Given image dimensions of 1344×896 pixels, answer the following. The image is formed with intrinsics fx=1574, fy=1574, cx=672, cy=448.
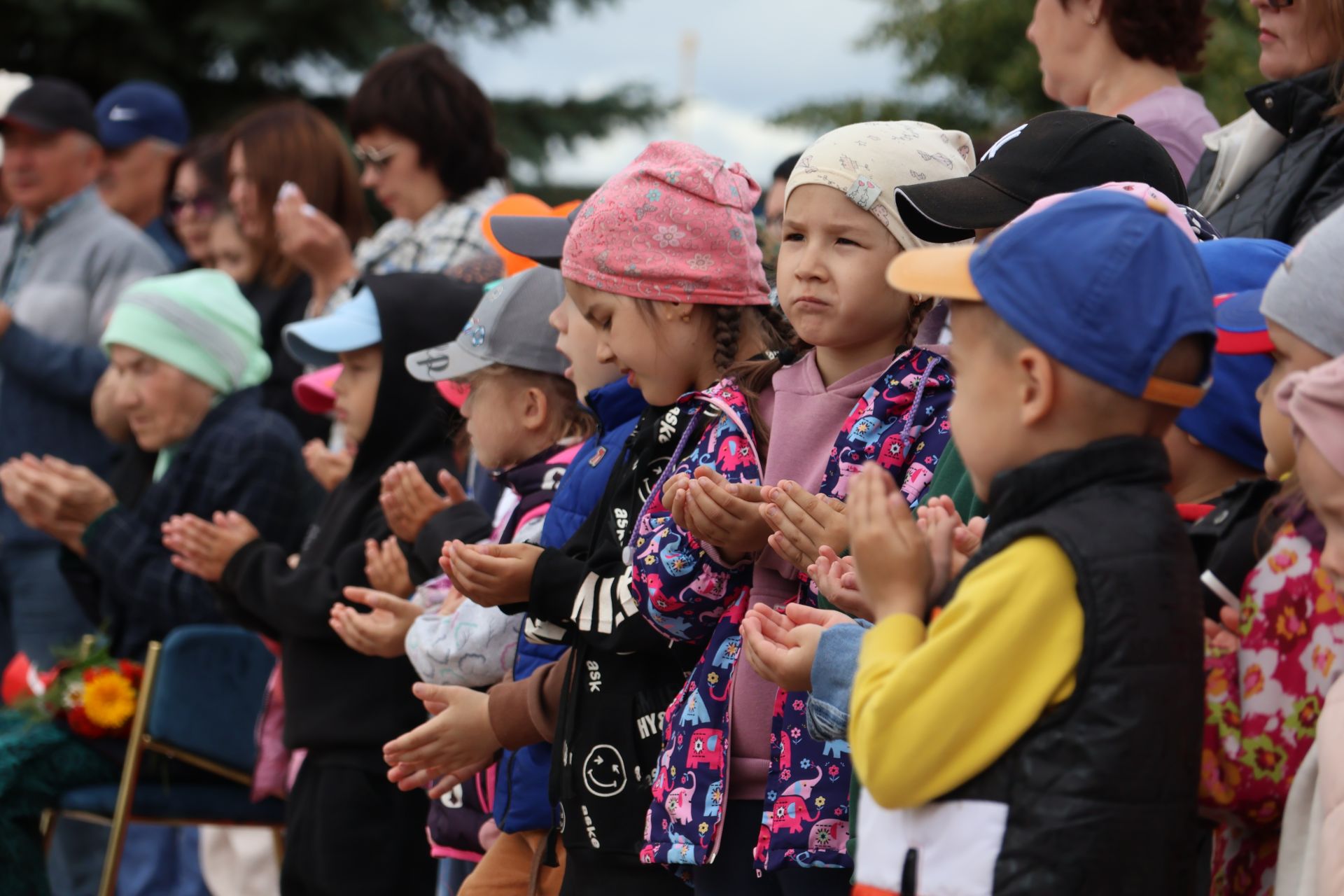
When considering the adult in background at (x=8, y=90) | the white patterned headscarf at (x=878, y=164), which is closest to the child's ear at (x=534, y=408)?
the white patterned headscarf at (x=878, y=164)

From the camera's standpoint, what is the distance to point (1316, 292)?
82.0 inches

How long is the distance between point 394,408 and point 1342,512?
9.68 ft

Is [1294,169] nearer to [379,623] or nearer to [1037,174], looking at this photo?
[1037,174]

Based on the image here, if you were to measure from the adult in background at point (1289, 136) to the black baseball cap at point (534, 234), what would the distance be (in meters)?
1.51

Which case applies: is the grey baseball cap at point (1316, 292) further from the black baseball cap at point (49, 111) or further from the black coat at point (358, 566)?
the black baseball cap at point (49, 111)

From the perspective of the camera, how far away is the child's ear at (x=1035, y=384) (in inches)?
77.2

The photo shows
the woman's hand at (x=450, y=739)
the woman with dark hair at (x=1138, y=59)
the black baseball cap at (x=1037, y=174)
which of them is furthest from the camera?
the woman with dark hair at (x=1138, y=59)

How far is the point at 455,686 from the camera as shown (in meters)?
3.55

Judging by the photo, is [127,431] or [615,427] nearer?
[615,427]

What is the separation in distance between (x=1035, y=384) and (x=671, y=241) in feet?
4.28

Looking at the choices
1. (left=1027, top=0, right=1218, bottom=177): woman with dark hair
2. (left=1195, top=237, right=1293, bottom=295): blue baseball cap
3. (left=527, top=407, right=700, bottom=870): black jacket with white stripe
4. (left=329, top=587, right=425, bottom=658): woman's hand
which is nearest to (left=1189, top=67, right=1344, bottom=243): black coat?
(left=1027, top=0, right=1218, bottom=177): woman with dark hair

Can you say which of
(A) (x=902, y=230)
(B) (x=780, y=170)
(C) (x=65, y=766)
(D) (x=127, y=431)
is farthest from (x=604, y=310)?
(D) (x=127, y=431)

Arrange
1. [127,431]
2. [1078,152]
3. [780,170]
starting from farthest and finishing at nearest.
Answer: [127,431] → [780,170] → [1078,152]

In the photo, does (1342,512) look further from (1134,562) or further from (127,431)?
(127,431)
